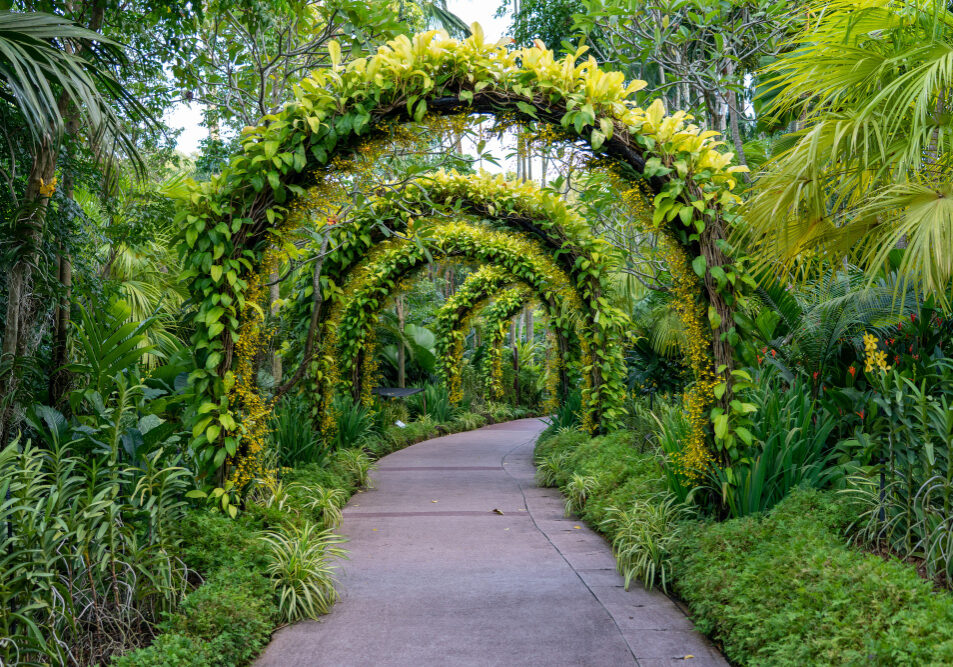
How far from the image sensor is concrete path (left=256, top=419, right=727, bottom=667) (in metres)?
3.30

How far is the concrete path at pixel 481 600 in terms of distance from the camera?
3305mm

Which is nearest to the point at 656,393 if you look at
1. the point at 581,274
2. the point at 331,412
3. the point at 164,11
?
the point at 581,274

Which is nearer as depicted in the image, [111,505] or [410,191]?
[111,505]

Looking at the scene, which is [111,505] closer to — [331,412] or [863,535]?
[863,535]

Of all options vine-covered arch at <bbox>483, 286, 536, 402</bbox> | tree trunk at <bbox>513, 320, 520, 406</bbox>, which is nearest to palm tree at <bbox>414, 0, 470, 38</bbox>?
vine-covered arch at <bbox>483, 286, 536, 402</bbox>

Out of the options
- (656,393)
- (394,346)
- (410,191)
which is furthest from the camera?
(394,346)

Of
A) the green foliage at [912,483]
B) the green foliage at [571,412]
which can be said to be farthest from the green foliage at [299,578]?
the green foliage at [571,412]

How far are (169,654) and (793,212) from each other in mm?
4116

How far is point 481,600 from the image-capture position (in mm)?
4012

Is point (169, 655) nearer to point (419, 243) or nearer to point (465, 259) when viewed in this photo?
point (419, 243)

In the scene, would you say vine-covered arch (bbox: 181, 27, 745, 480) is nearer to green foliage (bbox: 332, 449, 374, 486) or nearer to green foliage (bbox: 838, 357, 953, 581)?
green foliage (bbox: 838, 357, 953, 581)

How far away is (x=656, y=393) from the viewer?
9148 mm

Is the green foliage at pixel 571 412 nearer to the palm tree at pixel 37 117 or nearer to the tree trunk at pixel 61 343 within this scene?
the tree trunk at pixel 61 343

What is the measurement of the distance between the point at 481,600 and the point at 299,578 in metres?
1.09
